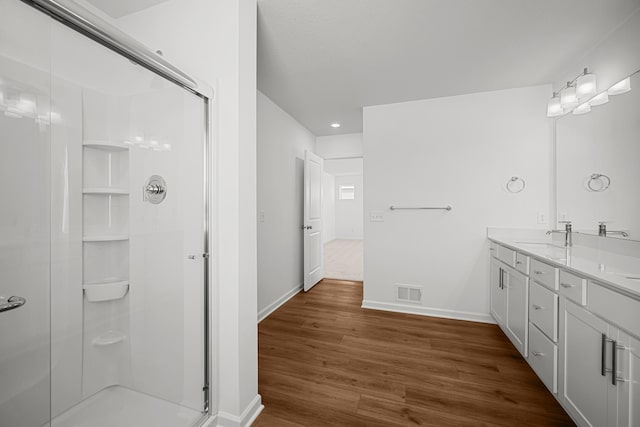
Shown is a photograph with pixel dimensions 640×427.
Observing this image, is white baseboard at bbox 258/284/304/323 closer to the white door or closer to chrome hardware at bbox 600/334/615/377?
the white door

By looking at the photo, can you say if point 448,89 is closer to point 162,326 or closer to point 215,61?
point 215,61

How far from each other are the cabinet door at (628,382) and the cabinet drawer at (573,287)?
272 millimetres

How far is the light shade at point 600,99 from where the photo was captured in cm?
189

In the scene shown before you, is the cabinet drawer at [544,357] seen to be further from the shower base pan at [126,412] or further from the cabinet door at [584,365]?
the shower base pan at [126,412]

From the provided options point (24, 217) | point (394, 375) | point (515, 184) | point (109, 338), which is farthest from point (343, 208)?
point (24, 217)

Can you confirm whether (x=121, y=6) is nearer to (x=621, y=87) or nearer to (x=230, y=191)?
(x=230, y=191)

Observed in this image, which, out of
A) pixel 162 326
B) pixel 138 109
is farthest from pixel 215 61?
pixel 162 326

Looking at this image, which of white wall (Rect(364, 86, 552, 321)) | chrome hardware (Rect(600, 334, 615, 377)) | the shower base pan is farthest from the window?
the shower base pan

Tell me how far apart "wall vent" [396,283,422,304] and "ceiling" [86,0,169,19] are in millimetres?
3346

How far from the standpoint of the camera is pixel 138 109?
1188mm

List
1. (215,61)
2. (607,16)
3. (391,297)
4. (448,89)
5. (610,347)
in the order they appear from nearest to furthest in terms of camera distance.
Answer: (610,347)
(215,61)
(607,16)
(448,89)
(391,297)

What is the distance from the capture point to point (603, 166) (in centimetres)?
192

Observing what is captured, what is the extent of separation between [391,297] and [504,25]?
2.75m

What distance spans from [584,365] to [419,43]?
7.50ft
